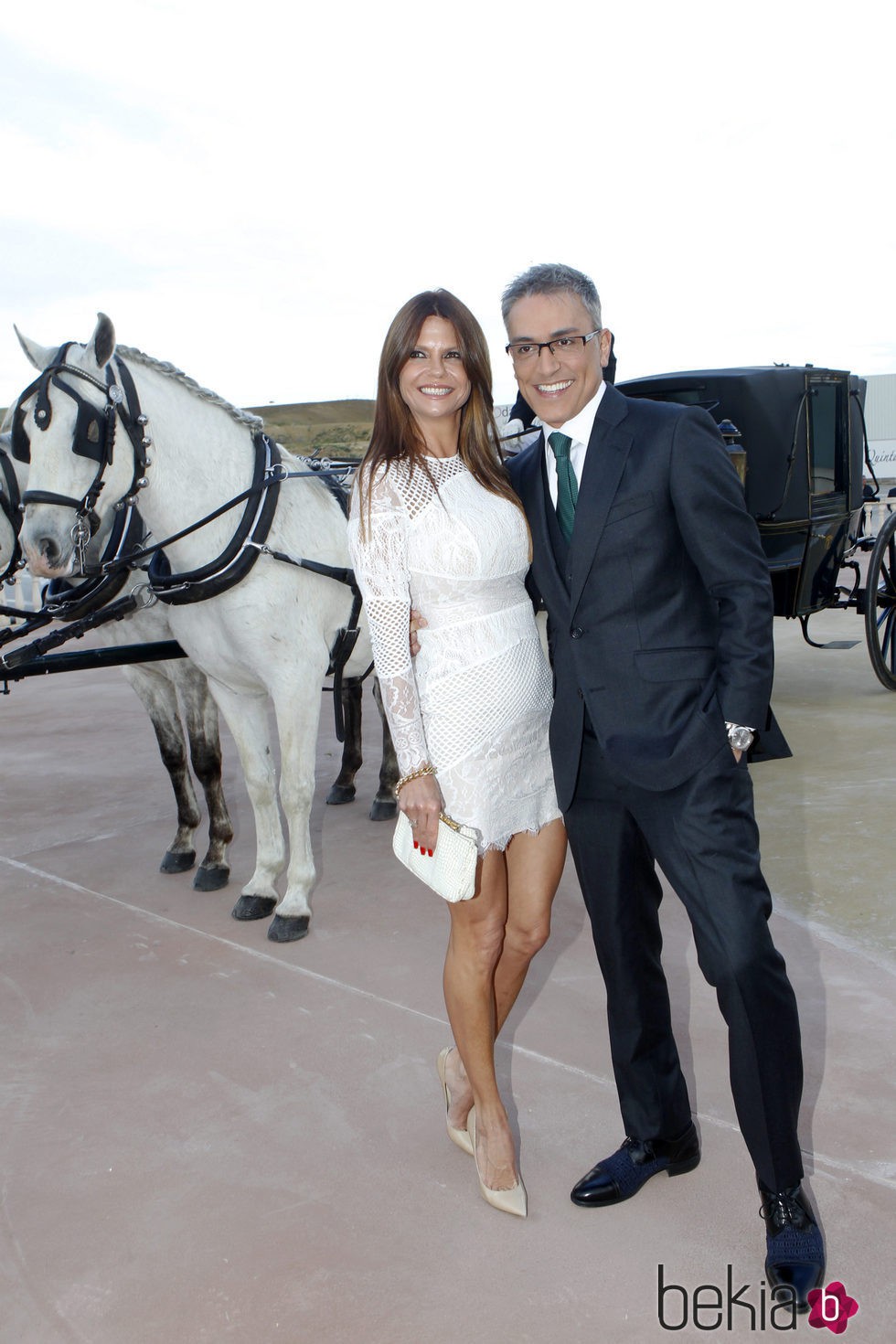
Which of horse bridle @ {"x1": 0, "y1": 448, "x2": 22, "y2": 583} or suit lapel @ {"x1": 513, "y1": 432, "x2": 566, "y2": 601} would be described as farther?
horse bridle @ {"x1": 0, "y1": 448, "x2": 22, "y2": 583}

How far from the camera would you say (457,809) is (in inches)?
90.9

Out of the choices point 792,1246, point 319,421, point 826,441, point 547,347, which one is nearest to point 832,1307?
point 792,1246

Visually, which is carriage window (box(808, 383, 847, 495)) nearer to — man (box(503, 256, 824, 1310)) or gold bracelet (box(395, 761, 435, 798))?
man (box(503, 256, 824, 1310))

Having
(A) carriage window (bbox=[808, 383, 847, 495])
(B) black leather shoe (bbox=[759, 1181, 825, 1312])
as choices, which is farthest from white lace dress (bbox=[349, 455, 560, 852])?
(A) carriage window (bbox=[808, 383, 847, 495])

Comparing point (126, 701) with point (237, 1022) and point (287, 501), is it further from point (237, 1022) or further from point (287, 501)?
point (237, 1022)

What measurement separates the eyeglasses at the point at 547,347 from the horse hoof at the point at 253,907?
8.91 ft

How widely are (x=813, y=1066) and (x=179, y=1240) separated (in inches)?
66.0

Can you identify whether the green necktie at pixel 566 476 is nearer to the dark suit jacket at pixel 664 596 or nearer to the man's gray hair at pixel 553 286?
the dark suit jacket at pixel 664 596

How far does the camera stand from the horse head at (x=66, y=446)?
348 centimetres

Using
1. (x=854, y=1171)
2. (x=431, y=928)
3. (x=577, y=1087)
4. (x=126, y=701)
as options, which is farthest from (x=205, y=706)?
(x=126, y=701)

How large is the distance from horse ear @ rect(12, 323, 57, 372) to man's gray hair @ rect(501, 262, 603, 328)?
2062mm

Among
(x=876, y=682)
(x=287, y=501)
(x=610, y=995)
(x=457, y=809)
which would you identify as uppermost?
(x=287, y=501)

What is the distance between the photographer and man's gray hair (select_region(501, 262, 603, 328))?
217 centimetres

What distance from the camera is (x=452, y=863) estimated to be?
7.34ft
